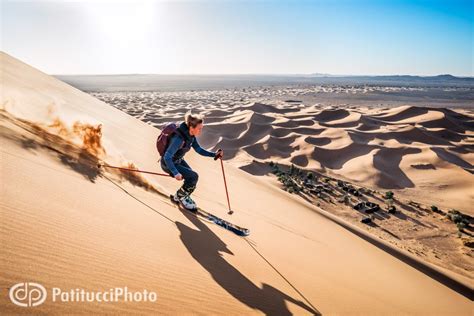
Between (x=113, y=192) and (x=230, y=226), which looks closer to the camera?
(x=113, y=192)

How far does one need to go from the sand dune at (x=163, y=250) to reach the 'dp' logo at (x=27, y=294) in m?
0.03

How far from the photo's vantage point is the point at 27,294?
1.72 metres

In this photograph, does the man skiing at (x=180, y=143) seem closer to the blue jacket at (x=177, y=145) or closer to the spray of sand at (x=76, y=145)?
the blue jacket at (x=177, y=145)

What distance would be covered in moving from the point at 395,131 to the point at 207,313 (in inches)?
761

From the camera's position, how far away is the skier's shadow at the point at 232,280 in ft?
8.46

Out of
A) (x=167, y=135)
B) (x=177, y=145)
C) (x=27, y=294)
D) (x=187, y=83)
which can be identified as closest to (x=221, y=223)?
(x=177, y=145)

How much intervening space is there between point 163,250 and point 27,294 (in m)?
1.22

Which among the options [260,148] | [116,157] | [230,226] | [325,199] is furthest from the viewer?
[260,148]

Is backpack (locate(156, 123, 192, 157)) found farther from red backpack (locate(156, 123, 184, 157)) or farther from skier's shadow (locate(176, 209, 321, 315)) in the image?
skier's shadow (locate(176, 209, 321, 315))

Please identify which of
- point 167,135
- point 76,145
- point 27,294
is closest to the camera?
point 27,294

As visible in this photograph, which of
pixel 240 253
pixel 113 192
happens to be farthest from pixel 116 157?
pixel 240 253

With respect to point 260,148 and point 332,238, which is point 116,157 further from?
point 260,148

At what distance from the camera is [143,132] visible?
383 inches

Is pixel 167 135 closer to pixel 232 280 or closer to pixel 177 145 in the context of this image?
pixel 177 145
